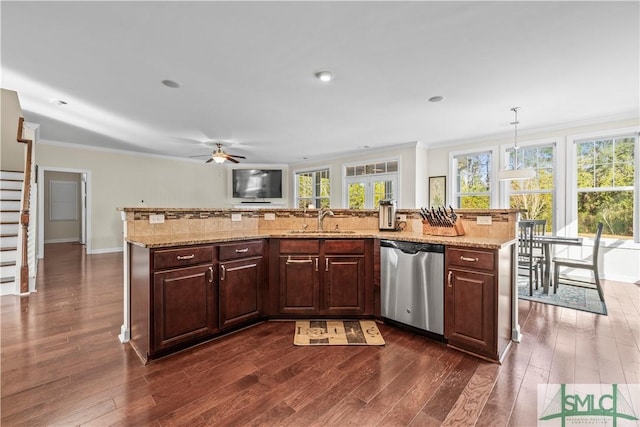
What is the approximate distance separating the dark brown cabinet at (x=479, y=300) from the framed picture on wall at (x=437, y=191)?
13.2 feet

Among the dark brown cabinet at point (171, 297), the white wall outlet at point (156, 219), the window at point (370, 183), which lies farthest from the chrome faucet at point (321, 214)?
the window at point (370, 183)

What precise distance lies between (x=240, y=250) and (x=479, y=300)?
1.95 metres

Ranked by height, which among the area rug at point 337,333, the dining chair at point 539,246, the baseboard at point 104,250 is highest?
the dining chair at point 539,246

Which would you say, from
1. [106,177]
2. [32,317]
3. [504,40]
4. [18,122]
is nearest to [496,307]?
[504,40]

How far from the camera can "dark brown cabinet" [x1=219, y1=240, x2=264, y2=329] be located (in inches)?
95.6

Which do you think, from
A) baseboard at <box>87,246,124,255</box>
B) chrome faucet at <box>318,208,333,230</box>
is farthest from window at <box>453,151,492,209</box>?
baseboard at <box>87,246,124,255</box>

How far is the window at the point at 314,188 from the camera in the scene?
8328mm

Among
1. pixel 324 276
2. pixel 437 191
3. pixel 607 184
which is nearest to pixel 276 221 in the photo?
pixel 324 276

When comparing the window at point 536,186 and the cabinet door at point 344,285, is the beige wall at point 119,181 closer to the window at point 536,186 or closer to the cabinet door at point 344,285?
the cabinet door at point 344,285

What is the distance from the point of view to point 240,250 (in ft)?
8.30

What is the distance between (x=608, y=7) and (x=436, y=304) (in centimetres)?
243

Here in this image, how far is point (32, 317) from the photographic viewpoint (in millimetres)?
2863

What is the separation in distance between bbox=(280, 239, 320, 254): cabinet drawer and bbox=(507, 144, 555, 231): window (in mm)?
4323

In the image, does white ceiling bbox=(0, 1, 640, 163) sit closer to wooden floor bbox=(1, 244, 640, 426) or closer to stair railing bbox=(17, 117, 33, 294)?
stair railing bbox=(17, 117, 33, 294)
